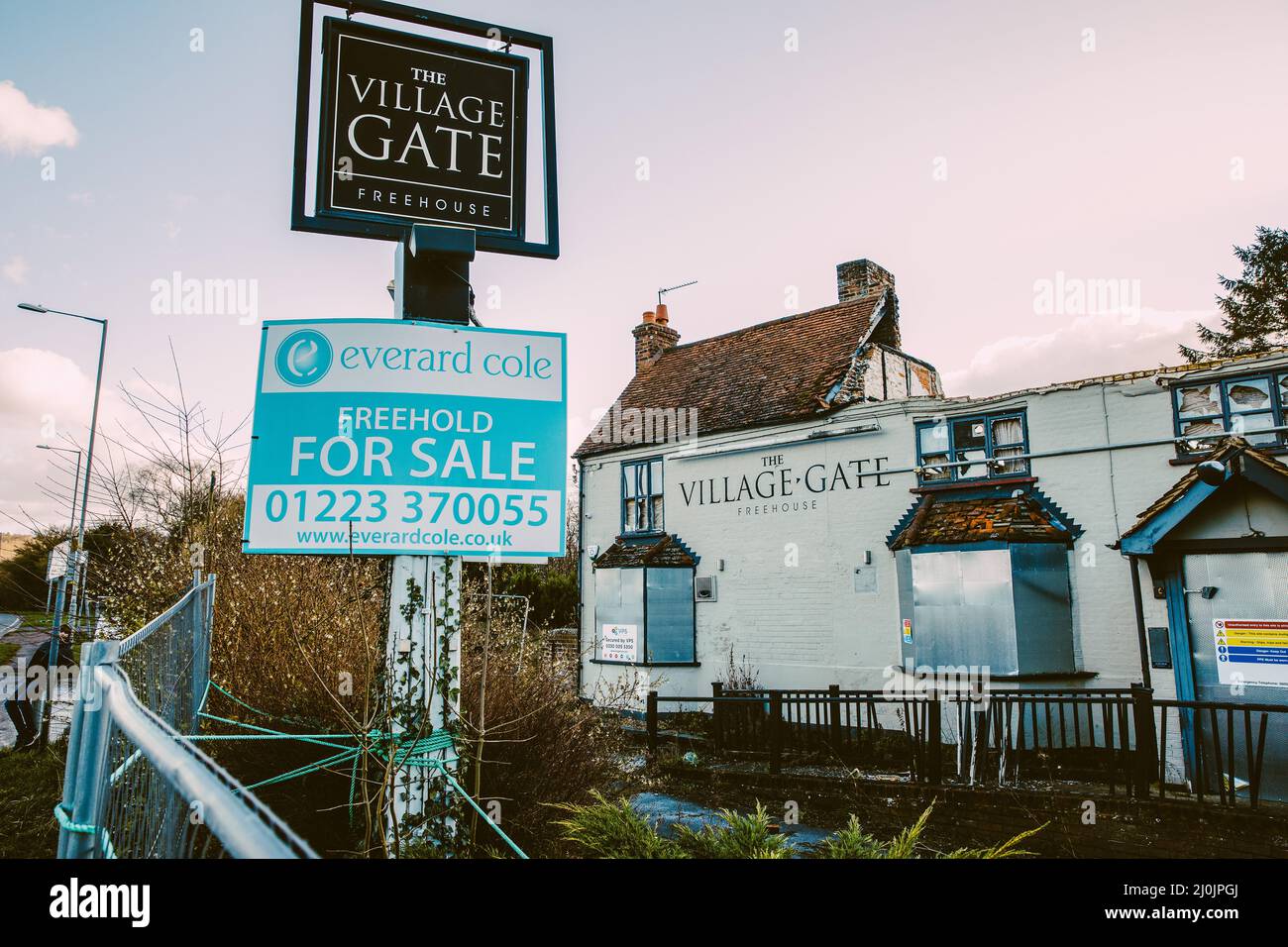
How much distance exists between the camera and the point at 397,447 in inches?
150

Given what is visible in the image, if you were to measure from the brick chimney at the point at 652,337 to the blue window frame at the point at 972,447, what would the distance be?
31.5 ft

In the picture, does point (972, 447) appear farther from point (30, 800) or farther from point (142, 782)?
point (30, 800)

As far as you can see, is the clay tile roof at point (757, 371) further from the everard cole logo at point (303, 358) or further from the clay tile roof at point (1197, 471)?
the everard cole logo at point (303, 358)

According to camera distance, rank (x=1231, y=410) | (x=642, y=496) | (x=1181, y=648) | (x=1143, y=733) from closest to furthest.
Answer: (x=1143, y=733)
(x=1181, y=648)
(x=1231, y=410)
(x=642, y=496)

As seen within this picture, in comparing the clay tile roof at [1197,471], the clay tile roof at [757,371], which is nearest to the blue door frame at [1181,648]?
the clay tile roof at [1197,471]

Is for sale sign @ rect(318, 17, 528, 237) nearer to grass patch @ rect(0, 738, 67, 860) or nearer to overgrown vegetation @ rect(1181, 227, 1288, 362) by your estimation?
grass patch @ rect(0, 738, 67, 860)

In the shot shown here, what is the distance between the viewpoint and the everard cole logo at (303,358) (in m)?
3.81

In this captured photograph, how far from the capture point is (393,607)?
3.83m

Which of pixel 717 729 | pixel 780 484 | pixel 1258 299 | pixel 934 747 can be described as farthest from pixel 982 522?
pixel 1258 299

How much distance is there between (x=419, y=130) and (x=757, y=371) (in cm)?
1479

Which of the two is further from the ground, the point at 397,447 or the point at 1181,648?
the point at 397,447

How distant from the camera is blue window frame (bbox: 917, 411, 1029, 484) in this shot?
13.1m
